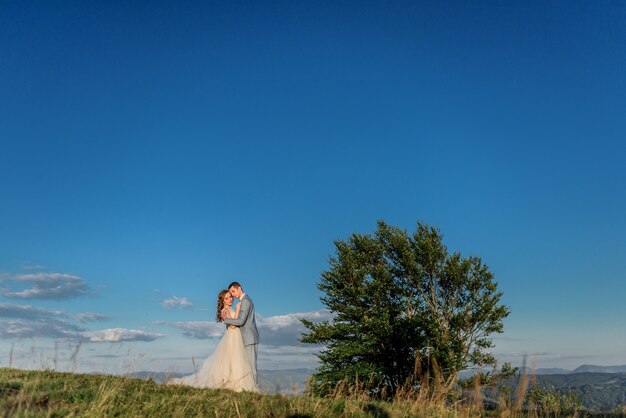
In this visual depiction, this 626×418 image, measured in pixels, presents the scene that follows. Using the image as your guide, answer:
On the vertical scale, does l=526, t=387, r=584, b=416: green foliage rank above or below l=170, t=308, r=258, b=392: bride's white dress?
below

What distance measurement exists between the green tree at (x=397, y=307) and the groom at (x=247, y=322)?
1732cm

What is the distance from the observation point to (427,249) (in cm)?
3631

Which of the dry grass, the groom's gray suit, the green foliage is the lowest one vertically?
the green foliage

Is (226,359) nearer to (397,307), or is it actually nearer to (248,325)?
(248,325)

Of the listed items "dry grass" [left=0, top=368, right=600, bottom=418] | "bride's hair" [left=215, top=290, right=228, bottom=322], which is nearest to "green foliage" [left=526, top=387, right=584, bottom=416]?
"dry grass" [left=0, top=368, right=600, bottom=418]

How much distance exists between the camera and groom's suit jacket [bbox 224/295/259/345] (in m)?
15.1

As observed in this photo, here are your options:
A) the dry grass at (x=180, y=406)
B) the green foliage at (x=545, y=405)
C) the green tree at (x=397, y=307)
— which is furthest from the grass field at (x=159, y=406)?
the green tree at (x=397, y=307)

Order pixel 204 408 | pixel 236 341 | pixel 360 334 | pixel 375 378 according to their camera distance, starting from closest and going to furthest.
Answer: pixel 204 408 < pixel 236 341 < pixel 375 378 < pixel 360 334

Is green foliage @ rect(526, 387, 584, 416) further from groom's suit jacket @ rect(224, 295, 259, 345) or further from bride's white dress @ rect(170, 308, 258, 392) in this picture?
groom's suit jacket @ rect(224, 295, 259, 345)

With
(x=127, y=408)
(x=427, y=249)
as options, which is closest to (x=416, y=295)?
(x=427, y=249)

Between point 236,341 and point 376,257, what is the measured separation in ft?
74.8

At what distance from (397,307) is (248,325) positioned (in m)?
20.9

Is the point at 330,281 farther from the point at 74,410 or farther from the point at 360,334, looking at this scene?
the point at 74,410

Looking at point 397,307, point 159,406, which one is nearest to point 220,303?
point 159,406
